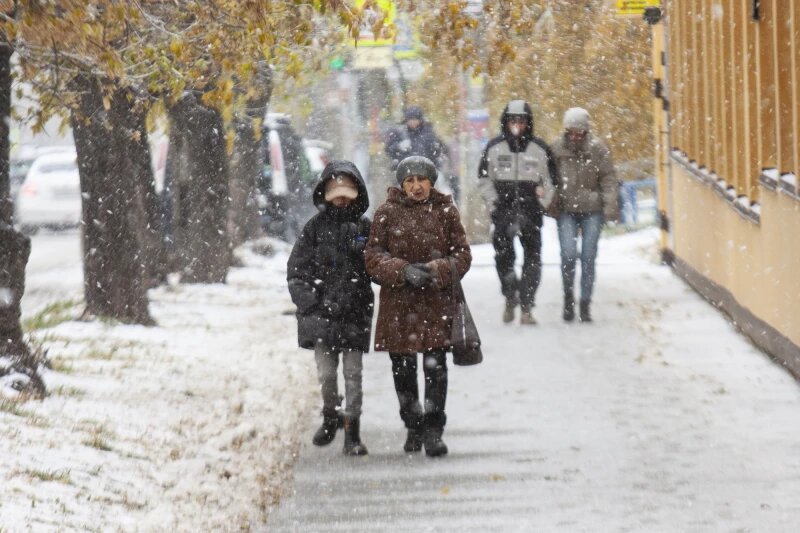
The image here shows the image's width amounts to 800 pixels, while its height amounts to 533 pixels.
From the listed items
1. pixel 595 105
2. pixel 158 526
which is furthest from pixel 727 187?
pixel 595 105

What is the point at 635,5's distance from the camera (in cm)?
1912

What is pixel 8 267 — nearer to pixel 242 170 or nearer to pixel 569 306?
pixel 569 306

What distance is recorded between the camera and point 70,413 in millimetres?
8711

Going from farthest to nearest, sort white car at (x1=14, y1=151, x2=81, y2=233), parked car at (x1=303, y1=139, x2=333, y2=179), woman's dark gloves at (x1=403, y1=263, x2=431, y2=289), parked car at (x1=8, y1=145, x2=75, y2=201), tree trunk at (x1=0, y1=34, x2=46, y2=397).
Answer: parked car at (x1=8, y1=145, x2=75, y2=201) < white car at (x1=14, y1=151, x2=81, y2=233) < parked car at (x1=303, y1=139, x2=333, y2=179) < tree trunk at (x1=0, y1=34, x2=46, y2=397) < woman's dark gloves at (x1=403, y1=263, x2=431, y2=289)

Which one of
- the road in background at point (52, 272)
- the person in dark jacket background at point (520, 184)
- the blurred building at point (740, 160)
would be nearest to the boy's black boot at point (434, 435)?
the blurred building at point (740, 160)

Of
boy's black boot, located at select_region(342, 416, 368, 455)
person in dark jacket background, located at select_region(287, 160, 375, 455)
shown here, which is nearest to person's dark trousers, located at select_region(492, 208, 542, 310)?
person in dark jacket background, located at select_region(287, 160, 375, 455)

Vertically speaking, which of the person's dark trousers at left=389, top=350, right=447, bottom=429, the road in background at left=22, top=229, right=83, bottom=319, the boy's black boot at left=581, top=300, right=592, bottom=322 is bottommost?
the road in background at left=22, top=229, right=83, bottom=319

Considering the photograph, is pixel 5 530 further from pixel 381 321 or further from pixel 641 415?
pixel 641 415

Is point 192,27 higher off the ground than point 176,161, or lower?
higher

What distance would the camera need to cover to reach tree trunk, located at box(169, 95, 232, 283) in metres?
17.8

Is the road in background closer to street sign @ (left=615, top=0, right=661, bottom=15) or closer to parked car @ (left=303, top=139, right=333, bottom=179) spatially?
parked car @ (left=303, top=139, right=333, bottom=179)

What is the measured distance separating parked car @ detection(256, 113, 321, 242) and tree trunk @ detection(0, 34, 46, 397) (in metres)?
15.0

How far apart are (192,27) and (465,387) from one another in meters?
3.17

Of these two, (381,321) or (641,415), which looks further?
(641,415)
